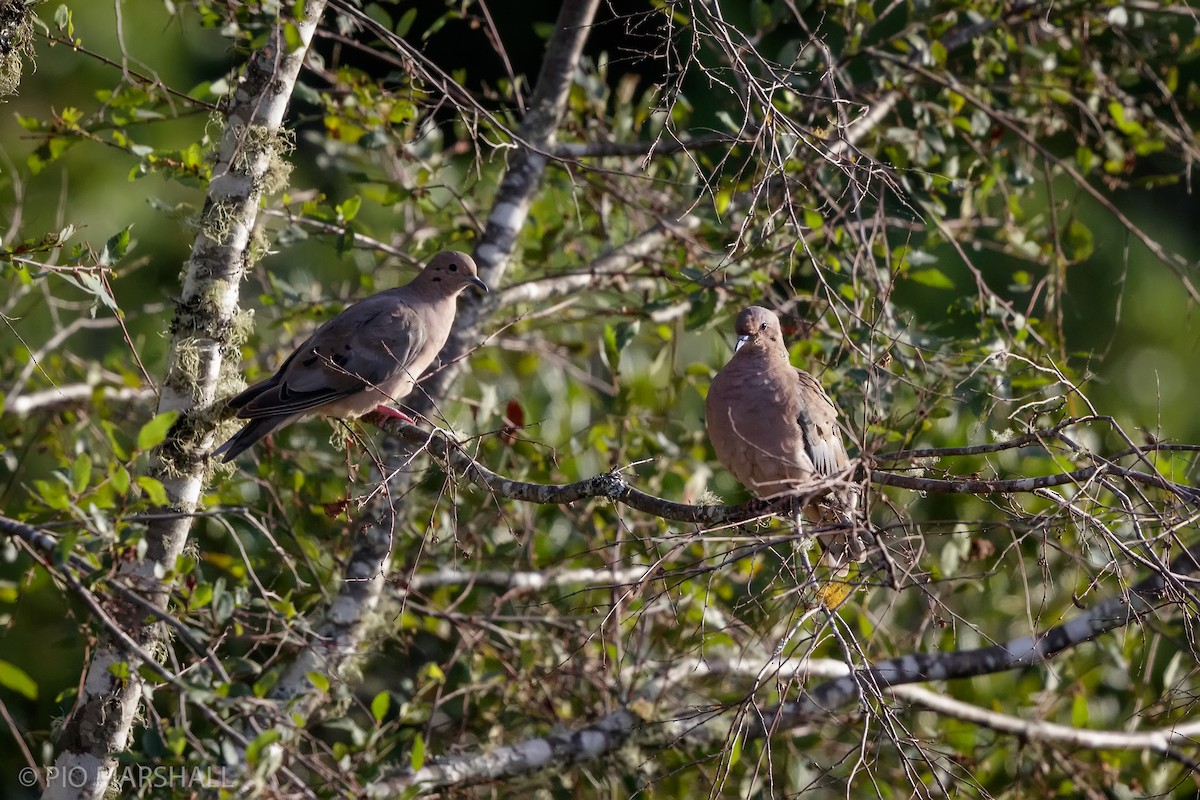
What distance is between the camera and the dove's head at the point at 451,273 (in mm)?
3635

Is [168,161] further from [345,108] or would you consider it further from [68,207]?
[68,207]

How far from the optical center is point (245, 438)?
3.01 m

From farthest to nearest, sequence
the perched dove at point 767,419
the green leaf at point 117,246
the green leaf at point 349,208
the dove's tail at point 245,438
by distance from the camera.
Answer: the green leaf at point 349,208, the perched dove at point 767,419, the dove's tail at point 245,438, the green leaf at point 117,246

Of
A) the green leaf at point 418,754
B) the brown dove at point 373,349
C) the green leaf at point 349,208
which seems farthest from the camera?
the brown dove at point 373,349

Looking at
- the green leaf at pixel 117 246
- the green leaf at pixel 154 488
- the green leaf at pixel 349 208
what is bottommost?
the green leaf at pixel 349 208

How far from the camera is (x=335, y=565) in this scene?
351cm

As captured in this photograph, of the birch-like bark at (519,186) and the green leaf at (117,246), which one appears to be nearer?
the green leaf at (117,246)

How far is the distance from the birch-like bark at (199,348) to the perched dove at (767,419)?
52.3 inches

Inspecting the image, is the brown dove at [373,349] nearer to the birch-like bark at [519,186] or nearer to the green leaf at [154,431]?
the birch-like bark at [519,186]

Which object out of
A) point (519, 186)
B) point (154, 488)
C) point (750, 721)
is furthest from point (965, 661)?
point (154, 488)

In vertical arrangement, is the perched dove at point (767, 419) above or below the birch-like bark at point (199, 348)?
below

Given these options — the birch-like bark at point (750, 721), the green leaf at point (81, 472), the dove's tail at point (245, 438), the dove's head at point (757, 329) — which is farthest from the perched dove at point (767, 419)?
the green leaf at point (81, 472)

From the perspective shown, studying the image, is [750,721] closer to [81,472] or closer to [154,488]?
[154,488]

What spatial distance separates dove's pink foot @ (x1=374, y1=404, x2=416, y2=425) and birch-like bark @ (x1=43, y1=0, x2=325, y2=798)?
2.26 ft
